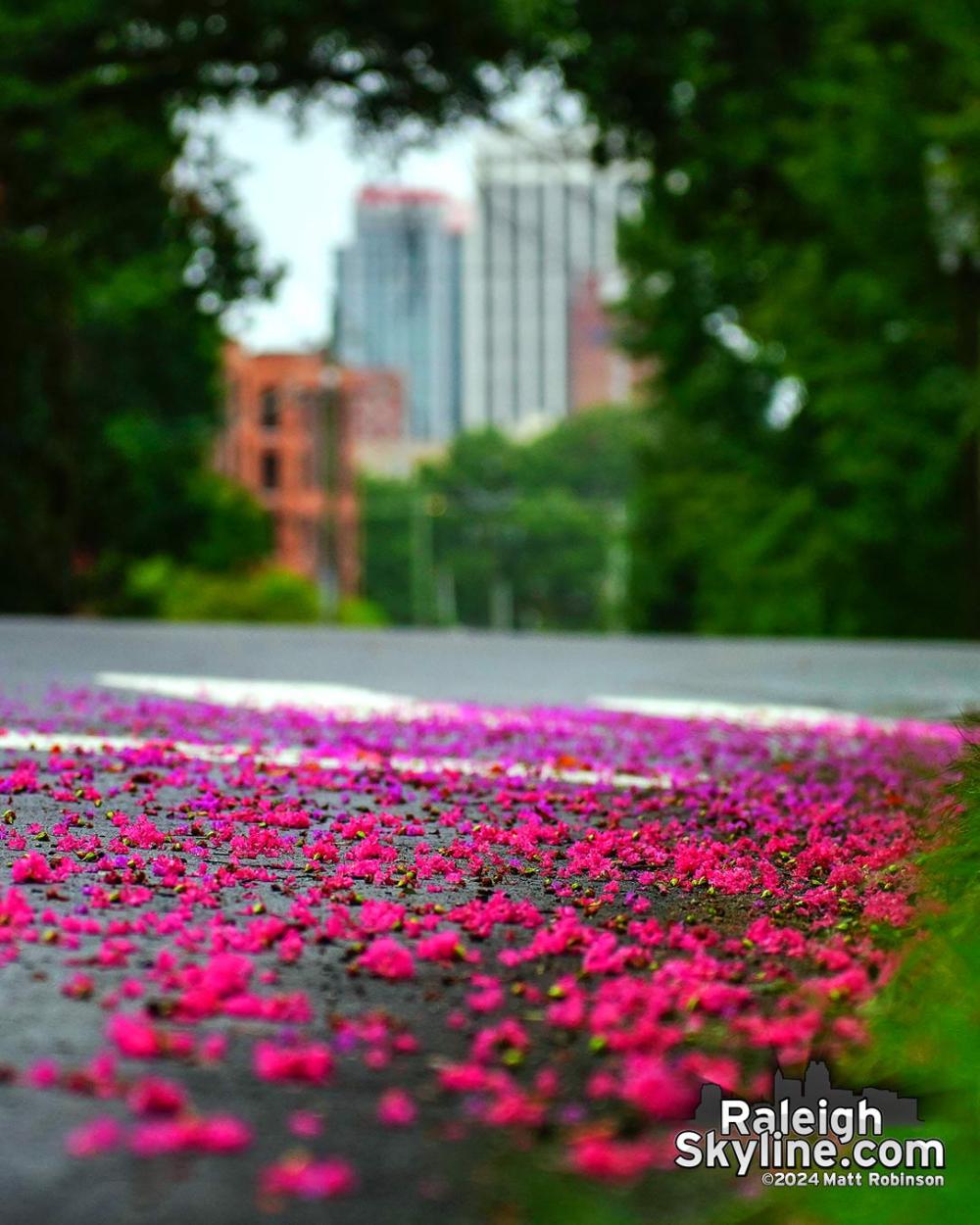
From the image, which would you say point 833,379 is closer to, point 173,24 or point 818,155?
point 818,155

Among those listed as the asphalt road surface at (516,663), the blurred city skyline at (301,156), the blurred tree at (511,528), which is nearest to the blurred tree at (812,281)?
the blurred city skyline at (301,156)

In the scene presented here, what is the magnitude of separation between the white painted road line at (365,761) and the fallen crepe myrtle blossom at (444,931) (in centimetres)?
3

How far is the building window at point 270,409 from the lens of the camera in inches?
2557

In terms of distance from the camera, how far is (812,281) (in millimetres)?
18531

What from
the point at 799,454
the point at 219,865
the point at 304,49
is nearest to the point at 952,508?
the point at 799,454

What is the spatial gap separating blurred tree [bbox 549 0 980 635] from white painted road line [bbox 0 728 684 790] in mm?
7259

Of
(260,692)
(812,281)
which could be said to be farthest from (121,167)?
(812,281)

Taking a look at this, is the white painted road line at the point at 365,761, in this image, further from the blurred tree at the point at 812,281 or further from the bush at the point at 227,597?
the bush at the point at 227,597

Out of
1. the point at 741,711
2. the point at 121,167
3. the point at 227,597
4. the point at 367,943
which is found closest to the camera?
the point at 367,943

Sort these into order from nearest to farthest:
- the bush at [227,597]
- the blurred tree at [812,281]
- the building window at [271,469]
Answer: the blurred tree at [812,281] < the bush at [227,597] < the building window at [271,469]

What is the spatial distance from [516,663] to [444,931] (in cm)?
765

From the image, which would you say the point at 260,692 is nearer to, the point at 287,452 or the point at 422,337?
the point at 287,452

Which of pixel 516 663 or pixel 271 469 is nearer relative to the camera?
pixel 516 663

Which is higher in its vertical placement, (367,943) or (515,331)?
(515,331)
